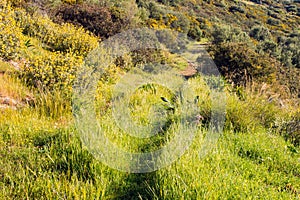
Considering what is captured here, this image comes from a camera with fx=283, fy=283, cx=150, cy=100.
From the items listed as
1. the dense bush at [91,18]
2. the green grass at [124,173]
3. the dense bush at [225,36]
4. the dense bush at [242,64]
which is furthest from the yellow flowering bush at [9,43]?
the dense bush at [225,36]

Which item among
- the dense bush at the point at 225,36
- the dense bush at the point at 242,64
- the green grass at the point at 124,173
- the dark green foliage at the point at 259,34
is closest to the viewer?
the green grass at the point at 124,173

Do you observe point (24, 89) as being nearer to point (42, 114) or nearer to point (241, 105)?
point (42, 114)

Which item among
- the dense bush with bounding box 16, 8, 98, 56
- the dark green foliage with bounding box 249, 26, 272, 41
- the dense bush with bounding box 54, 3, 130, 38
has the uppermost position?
the dark green foliage with bounding box 249, 26, 272, 41

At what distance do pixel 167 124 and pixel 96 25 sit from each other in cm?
1116

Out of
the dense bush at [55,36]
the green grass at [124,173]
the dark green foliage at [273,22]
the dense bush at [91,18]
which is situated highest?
the dark green foliage at [273,22]

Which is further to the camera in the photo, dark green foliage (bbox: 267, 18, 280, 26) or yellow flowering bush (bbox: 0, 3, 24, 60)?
dark green foliage (bbox: 267, 18, 280, 26)

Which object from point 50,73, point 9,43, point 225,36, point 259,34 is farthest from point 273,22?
point 50,73

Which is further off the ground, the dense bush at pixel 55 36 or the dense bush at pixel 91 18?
the dense bush at pixel 91 18

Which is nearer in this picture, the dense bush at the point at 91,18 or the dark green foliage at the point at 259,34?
the dense bush at the point at 91,18

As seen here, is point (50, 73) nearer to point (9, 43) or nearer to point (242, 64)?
point (9, 43)

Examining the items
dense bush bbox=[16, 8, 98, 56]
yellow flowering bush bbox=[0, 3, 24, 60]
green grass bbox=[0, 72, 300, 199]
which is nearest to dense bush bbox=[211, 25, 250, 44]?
dense bush bbox=[16, 8, 98, 56]

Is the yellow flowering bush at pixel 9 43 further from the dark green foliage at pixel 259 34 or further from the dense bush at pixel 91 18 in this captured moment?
the dark green foliage at pixel 259 34

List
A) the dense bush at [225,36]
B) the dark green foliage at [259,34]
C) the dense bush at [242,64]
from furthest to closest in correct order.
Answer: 1. the dark green foliage at [259,34]
2. the dense bush at [225,36]
3. the dense bush at [242,64]

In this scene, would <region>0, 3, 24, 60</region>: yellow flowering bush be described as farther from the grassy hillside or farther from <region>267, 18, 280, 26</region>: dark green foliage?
<region>267, 18, 280, 26</region>: dark green foliage
